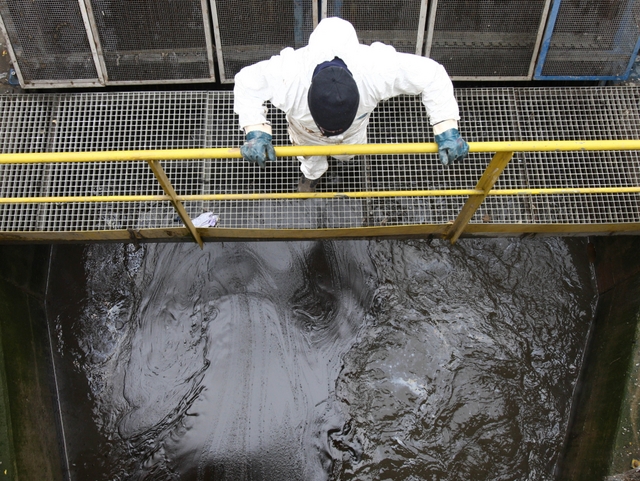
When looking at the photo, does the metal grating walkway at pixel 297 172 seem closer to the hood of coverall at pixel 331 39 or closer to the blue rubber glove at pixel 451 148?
the blue rubber glove at pixel 451 148

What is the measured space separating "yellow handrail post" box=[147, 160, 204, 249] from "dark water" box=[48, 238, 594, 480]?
447mm

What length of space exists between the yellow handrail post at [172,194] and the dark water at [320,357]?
0.45 m

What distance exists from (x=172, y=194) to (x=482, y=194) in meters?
2.10

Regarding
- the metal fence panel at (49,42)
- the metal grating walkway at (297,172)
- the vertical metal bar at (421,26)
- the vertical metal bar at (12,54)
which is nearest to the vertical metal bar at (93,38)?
the metal fence panel at (49,42)

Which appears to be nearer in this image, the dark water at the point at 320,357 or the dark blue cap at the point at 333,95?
the dark blue cap at the point at 333,95

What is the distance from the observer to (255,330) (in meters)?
3.98

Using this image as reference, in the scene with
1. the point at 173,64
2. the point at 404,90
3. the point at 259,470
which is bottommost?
the point at 259,470

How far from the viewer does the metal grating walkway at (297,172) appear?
389 cm

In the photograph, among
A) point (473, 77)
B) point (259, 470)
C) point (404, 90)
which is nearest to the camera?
point (404, 90)

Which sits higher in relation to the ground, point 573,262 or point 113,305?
point 573,262

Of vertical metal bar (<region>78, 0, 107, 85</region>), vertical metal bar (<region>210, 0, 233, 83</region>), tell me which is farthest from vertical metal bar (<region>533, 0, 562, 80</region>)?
vertical metal bar (<region>78, 0, 107, 85</region>)

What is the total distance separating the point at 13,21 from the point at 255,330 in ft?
10.8

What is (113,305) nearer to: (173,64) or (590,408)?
(173,64)

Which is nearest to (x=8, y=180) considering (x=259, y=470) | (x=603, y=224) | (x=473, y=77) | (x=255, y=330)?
(x=255, y=330)
